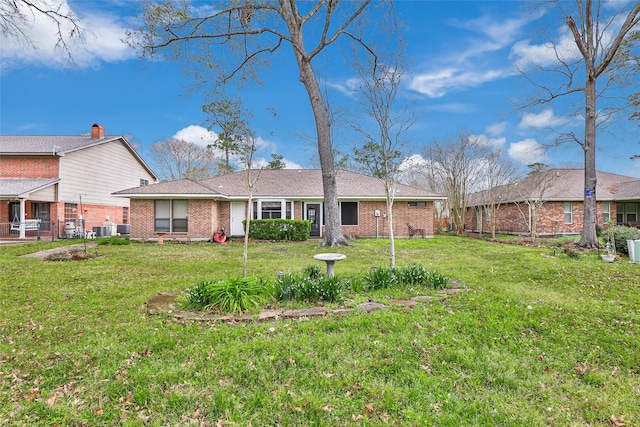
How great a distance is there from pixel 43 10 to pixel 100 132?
64.8ft

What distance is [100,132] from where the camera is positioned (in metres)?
22.3

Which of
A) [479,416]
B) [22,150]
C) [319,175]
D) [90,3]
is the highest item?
[90,3]

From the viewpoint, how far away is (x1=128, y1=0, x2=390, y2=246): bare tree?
13180 millimetres

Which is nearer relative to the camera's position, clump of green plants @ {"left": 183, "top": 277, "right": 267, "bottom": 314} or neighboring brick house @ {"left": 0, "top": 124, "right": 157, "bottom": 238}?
clump of green plants @ {"left": 183, "top": 277, "right": 267, "bottom": 314}

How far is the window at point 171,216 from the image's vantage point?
54.1 feet

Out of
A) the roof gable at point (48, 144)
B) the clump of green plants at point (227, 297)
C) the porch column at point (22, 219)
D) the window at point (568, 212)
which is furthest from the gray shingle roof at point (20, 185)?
the window at point (568, 212)

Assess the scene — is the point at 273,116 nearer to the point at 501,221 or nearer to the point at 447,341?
the point at 447,341

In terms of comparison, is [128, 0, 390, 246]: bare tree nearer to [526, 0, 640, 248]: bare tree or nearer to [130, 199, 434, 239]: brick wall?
[130, 199, 434, 239]: brick wall

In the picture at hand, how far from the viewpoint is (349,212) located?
18.7 meters

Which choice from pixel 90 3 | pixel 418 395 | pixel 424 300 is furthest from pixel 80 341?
pixel 90 3

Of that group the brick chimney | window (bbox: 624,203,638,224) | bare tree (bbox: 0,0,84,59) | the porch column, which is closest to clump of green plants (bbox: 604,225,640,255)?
window (bbox: 624,203,638,224)

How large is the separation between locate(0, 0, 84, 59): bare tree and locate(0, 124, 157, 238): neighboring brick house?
1335 cm

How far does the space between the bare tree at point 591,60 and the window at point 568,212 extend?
8.00 meters

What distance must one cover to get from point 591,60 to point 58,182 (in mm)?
27224
